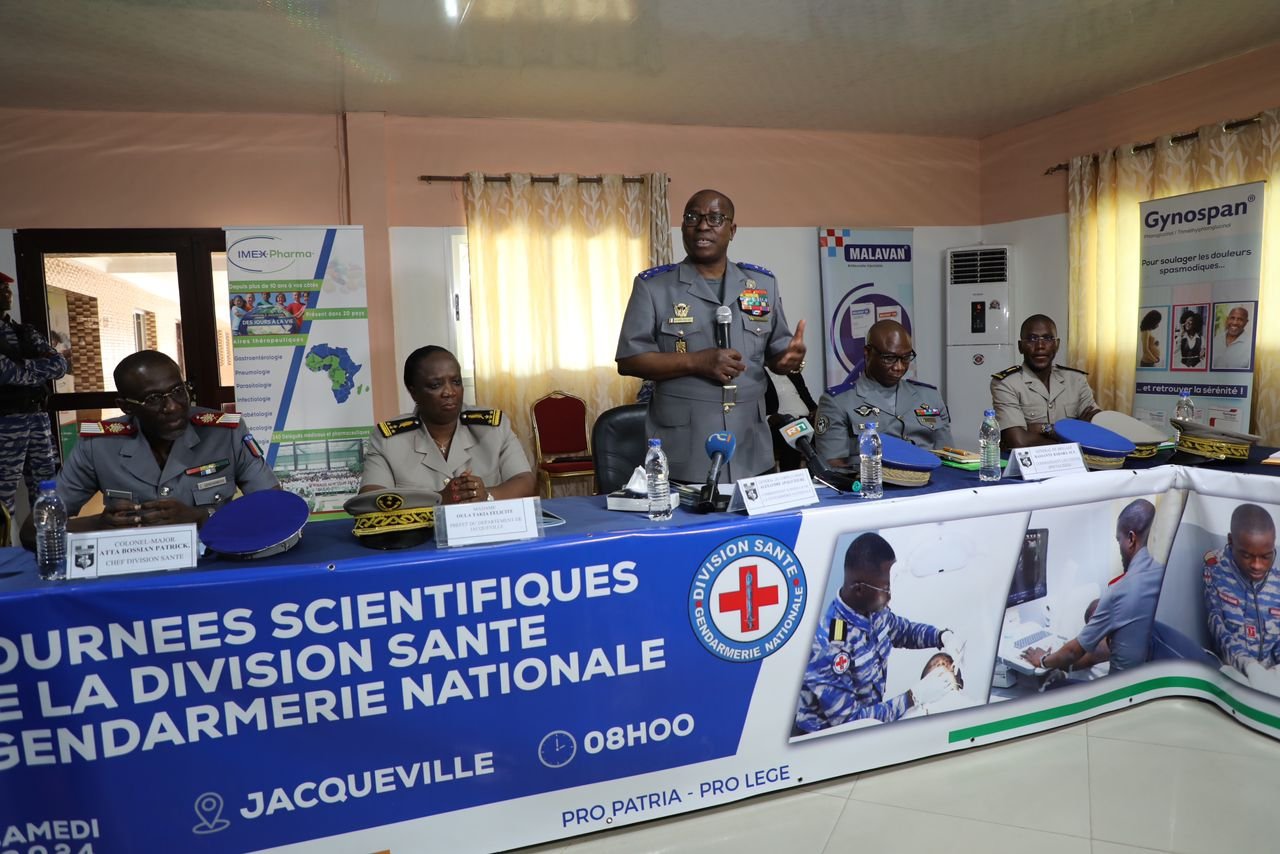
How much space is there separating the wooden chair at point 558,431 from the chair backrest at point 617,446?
7.20 feet

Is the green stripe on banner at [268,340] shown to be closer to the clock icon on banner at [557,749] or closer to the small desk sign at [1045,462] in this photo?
the clock icon on banner at [557,749]

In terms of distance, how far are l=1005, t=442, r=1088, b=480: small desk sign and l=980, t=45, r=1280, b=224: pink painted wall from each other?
364 cm

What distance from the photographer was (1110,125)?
5180mm

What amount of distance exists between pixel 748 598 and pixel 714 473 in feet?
1.07

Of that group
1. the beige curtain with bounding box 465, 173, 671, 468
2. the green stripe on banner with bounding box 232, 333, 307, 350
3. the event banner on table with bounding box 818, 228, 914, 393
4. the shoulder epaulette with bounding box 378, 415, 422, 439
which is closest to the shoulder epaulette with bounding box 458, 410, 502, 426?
the shoulder epaulette with bounding box 378, 415, 422, 439

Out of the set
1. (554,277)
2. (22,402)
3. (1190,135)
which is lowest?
(22,402)

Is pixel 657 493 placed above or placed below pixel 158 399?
below

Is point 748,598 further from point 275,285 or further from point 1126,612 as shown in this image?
point 275,285

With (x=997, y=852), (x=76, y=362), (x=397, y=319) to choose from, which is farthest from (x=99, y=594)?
(x=76, y=362)

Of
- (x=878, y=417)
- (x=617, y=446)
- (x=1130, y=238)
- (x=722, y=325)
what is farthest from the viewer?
(x=1130, y=238)

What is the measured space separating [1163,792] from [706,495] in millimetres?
1306

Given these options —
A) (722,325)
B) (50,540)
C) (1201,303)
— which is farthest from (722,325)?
(1201,303)

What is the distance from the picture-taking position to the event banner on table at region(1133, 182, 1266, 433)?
4.37m

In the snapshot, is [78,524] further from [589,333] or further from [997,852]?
[589,333]
